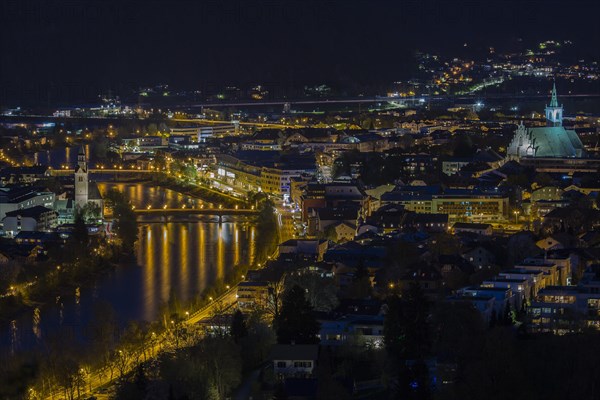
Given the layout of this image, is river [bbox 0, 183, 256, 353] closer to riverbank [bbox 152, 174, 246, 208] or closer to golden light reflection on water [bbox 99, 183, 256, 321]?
golden light reflection on water [bbox 99, 183, 256, 321]

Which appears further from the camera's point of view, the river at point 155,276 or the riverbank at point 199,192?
the riverbank at point 199,192

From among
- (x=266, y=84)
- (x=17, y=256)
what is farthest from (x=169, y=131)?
(x=17, y=256)

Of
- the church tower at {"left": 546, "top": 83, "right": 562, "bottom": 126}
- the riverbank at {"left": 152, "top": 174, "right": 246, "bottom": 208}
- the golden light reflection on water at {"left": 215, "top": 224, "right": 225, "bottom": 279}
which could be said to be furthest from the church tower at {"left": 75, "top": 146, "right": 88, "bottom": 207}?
the church tower at {"left": 546, "top": 83, "right": 562, "bottom": 126}

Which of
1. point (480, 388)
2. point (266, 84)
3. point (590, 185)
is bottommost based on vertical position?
point (480, 388)

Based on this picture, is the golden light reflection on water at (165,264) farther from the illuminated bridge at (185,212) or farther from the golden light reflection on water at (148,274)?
the illuminated bridge at (185,212)

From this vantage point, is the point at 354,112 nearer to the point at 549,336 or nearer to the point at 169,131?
the point at 169,131

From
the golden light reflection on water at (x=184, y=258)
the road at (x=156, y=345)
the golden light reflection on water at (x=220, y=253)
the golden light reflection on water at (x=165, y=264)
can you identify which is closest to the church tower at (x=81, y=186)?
the golden light reflection on water at (x=165, y=264)

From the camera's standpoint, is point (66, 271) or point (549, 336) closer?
point (549, 336)

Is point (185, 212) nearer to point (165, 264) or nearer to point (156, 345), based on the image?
point (165, 264)

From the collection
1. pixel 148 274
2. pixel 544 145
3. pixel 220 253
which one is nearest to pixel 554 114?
pixel 544 145
